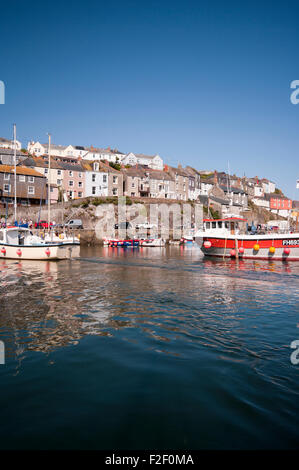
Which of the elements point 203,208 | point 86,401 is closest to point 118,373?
point 86,401

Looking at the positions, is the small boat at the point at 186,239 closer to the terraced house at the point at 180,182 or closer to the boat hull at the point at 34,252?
the terraced house at the point at 180,182

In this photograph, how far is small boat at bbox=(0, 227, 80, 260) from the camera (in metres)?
27.2

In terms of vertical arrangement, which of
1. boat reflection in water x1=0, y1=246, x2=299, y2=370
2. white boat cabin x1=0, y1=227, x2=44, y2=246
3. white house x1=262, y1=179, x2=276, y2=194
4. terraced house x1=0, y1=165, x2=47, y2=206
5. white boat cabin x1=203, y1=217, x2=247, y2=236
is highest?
white house x1=262, y1=179, x2=276, y2=194

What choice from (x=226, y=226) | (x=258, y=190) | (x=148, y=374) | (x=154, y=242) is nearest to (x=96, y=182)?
(x=154, y=242)

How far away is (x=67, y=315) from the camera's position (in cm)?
988

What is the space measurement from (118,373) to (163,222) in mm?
65092

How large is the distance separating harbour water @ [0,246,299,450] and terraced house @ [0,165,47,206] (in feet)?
171

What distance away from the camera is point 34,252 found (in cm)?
2725

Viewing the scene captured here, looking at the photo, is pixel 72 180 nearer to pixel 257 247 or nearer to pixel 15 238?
pixel 15 238

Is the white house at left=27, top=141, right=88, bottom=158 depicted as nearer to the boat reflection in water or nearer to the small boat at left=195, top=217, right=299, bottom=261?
the small boat at left=195, top=217, right=299, bottom=261

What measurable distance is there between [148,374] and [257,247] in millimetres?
27833

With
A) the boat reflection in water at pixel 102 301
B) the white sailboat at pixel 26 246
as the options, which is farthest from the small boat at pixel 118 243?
the boat reflection in water at pixel 102 301

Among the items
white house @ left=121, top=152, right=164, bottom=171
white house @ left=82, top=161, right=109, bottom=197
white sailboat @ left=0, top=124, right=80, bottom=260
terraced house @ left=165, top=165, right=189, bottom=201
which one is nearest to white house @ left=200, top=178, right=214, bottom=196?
terraced house @ left=165, top=165, right=189, bottom=201
